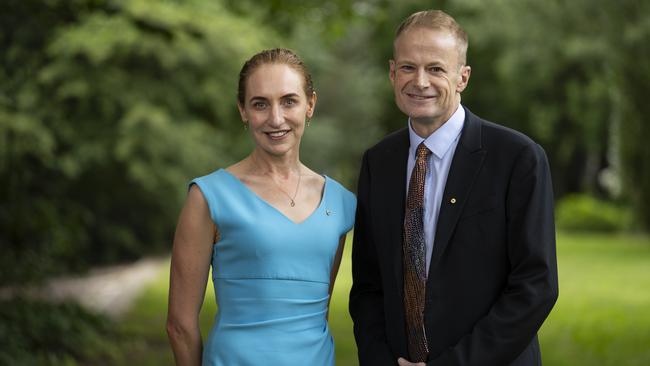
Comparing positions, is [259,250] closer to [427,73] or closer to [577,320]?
[427,73]

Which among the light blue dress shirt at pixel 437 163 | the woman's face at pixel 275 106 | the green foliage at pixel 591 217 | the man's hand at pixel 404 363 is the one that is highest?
the woman's face at pixel 275 106

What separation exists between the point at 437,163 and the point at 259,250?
1.93ft

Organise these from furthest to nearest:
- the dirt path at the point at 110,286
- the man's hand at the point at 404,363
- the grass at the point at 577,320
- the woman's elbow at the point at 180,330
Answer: the dirt path at the point at 110,286
the grass at the point at 577,320
the woman's elbow at the point at 180,330
the man's hand at the point at 404,363

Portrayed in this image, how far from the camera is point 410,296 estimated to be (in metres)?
2.80

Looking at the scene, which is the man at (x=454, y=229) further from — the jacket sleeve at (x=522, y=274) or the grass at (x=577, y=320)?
the grass at (x=577, y=320)

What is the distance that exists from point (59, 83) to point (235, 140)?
6.30m

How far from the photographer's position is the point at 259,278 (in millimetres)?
2842

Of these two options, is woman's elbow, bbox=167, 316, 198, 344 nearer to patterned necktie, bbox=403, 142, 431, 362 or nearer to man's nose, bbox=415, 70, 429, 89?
patterned necktie, bbox=403, 142, 431, 362

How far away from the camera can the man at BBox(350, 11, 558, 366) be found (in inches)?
104

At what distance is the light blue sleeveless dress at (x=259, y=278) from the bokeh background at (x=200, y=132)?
428cm

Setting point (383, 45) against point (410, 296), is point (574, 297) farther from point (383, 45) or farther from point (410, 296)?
point (383, 45)

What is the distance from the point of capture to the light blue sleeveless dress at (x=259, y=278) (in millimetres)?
2811

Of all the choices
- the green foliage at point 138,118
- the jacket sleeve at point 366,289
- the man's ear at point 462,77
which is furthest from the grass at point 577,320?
the man's ear at point 462,77

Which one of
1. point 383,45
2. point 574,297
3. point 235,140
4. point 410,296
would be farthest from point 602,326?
point 383,45
